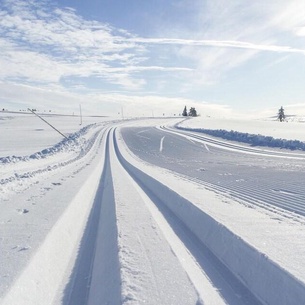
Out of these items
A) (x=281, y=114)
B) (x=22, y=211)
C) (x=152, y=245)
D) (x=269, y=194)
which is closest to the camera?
(x=152, y=245)

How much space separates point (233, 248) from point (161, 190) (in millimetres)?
4492

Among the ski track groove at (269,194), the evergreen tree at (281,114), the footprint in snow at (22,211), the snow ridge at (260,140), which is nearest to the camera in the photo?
the footprint in snow at (22,211)

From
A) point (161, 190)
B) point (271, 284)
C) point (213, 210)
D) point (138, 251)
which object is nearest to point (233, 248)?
point (271, 284)

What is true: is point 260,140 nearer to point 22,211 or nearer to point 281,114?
point 22,211

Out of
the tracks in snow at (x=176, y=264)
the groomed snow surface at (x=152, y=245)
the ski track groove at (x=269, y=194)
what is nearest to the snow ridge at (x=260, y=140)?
the ski track groove at (x=269, y=194)

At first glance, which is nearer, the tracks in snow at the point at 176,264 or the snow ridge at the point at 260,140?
the tracks in snow at the point at 176,264

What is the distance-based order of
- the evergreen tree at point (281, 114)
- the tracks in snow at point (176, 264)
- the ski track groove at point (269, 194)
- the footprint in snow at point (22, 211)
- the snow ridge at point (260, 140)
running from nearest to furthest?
the tracks in snow at point (176, 264) < the footprint in snow at point (22, 211) < the ski track groove at point (269, 194) < the snow ridge at point (260, 140) < the evergreen tree at point (281, 114)

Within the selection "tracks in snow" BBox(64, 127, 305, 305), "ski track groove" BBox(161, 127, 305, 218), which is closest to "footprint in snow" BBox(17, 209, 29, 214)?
"tracks in snow" BBox(64, 127, 305, 305)

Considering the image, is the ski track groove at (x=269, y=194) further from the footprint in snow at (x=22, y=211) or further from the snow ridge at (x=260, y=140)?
the snow ridge at (x=260, y=140)

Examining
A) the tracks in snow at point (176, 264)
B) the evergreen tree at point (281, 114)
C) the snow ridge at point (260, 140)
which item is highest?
the evergreen tree at point (281, 114)

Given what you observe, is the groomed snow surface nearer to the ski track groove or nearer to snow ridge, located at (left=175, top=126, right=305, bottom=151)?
the ski track groove

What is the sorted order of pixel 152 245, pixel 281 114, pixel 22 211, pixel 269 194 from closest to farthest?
pixel 152 245, pixel 22 211, pixel 269 194, pixel 281 114

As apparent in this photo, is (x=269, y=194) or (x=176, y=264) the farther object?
(x=269, y=194)

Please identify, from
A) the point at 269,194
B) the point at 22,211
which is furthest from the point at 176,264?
the point at 269,194
